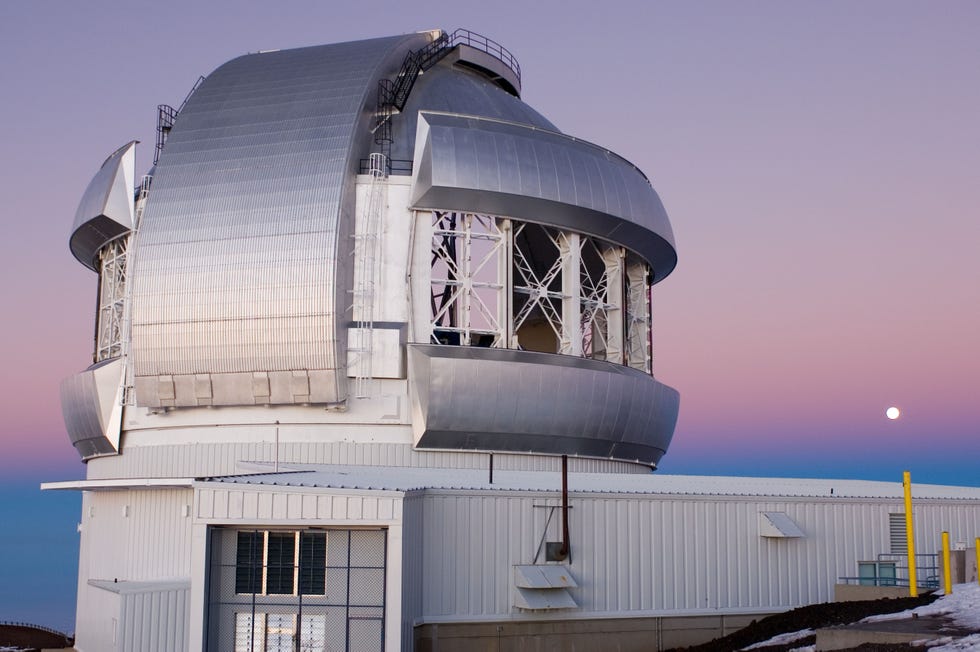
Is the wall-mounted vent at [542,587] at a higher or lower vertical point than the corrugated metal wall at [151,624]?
higher

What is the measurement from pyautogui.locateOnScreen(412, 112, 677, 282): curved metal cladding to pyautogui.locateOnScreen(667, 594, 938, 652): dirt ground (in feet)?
45.5

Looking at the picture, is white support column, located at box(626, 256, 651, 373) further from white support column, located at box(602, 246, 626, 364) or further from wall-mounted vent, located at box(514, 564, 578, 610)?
wall-mounted vent, located at box(514, 564, 578, 610)

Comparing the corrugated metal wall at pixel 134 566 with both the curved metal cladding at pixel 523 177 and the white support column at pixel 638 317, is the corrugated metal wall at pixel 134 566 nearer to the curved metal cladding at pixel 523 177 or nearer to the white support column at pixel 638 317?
the curved metal cladding at pixel 523 177

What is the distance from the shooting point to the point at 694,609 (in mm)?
28562

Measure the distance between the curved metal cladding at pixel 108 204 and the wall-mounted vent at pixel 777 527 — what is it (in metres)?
21.3

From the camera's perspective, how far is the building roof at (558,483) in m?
26.3

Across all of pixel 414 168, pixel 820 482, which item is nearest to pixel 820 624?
pixel 820 482

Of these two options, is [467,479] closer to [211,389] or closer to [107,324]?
[211,389]

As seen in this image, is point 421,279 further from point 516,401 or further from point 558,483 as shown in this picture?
point 558,483

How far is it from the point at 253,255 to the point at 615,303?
39.7 feet

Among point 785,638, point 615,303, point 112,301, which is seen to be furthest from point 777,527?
point 112,301

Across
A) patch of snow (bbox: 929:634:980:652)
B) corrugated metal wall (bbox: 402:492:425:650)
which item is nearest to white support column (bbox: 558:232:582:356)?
corrugated metal wall (bbox: 402:492:425:650)

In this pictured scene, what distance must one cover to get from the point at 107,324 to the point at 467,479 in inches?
608

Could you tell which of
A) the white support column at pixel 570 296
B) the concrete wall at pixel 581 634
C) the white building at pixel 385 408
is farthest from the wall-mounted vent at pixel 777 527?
the white support column at pixel 570 296
